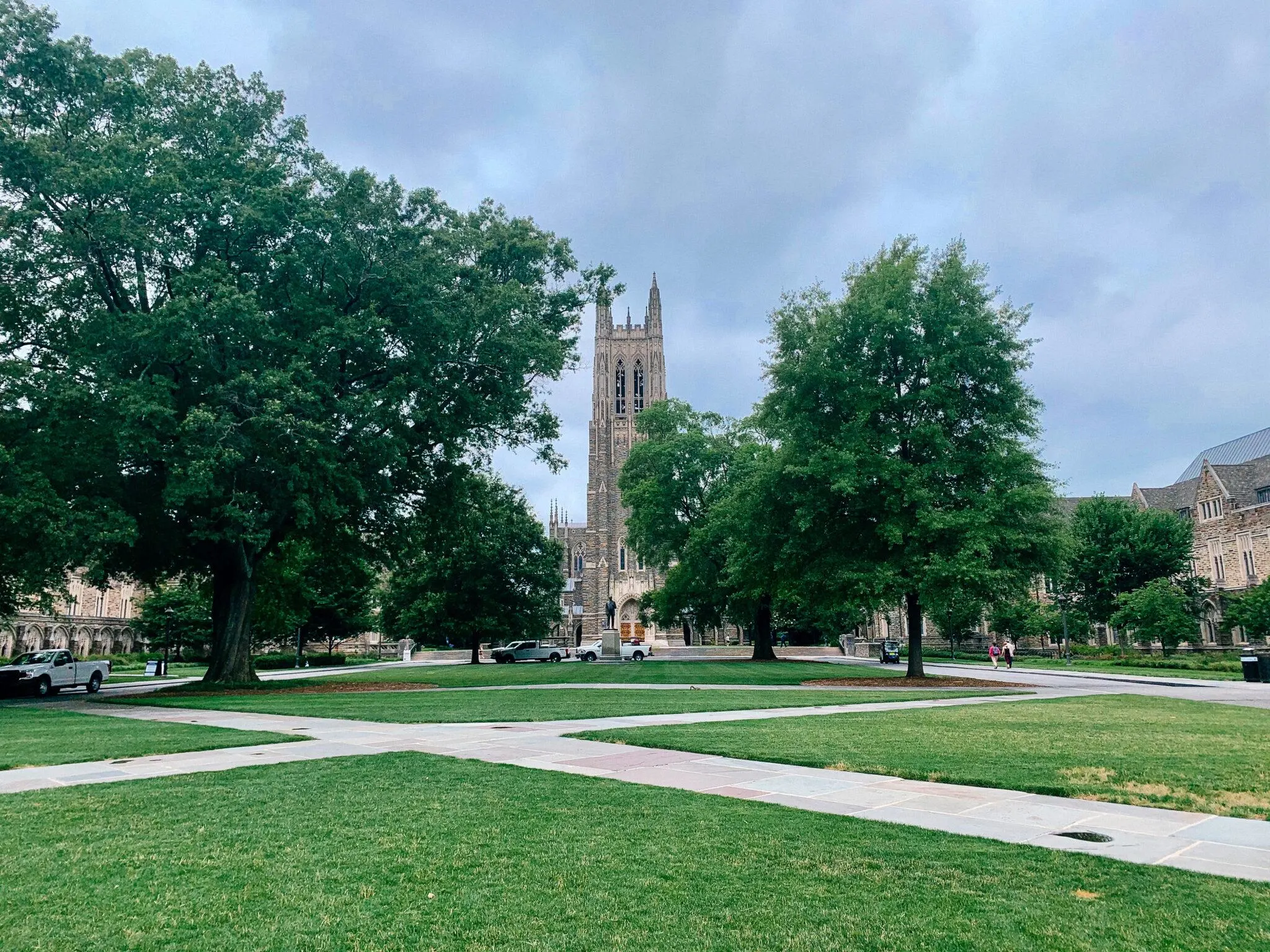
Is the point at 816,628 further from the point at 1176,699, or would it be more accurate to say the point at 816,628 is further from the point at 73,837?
the point at 73,837

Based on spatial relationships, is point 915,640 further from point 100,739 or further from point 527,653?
point 527,653

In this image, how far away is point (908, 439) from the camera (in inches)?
1112

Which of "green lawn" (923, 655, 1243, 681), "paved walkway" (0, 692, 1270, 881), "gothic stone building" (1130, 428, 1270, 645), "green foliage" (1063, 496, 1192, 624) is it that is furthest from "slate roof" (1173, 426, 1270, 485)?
"paved walkway" (0, 692, 1270, 881)

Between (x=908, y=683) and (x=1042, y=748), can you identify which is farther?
(x=908, y=683)

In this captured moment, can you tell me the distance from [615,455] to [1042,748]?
95824 millimetres

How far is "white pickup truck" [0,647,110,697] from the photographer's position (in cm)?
2786

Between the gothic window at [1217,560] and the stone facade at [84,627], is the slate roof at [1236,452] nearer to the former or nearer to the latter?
the gothic window at [1217,560]

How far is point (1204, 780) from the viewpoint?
8.02 metres

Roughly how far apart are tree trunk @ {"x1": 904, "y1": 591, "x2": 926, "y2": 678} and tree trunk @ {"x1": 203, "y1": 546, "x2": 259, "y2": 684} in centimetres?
2235

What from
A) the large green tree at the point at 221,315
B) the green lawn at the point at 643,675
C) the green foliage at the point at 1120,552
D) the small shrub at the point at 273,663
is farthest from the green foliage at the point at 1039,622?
the small shrub at the point at 273,663

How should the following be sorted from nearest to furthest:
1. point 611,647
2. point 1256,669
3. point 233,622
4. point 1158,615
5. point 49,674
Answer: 1. point 233,622
2. point 49,674
3. point 1256,669
4. point 1158,615
5. point 611,647

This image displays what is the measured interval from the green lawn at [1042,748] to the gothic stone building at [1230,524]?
5198cm

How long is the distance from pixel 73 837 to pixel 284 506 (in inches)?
848

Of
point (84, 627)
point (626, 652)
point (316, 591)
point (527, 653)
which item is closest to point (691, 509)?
point (626, 652)
